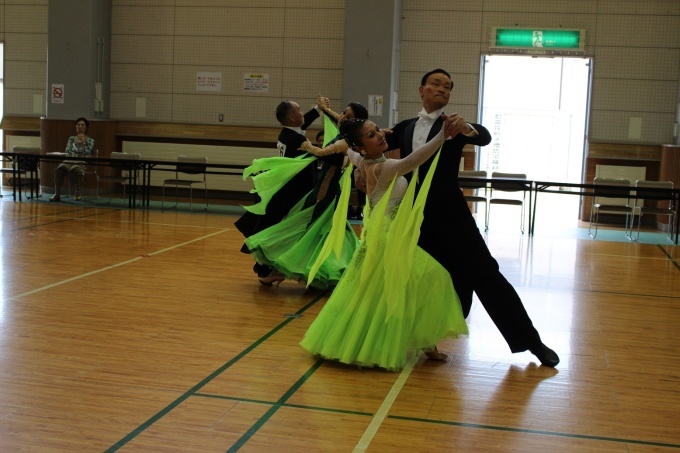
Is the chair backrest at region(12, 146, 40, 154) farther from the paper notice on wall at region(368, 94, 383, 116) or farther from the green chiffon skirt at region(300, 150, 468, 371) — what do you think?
the green chiffon skirt at region(300, 150, 468, 371)

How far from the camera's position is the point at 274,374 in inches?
→ 191

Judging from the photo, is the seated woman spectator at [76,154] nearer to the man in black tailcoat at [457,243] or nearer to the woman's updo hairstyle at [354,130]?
the woman's updo hairstyle at [354,130]

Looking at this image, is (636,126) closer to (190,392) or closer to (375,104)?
(375,104)

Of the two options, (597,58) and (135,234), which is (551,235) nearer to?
(597,58)

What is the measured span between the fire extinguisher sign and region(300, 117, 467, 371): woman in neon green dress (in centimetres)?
1167

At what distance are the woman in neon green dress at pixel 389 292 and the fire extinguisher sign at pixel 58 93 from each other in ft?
38.3

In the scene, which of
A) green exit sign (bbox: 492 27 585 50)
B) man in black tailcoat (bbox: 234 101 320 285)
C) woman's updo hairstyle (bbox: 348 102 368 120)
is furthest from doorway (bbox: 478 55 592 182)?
woman's updo hairstyle (bbox: 348 102 368 120)

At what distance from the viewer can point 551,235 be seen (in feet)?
41.8

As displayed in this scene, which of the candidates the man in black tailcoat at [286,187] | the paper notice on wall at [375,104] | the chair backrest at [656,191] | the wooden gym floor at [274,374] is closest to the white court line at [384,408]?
the wooden gym floor at [274,374]

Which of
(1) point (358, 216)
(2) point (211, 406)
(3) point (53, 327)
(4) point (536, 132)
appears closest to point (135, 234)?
(1) point (358, 216)

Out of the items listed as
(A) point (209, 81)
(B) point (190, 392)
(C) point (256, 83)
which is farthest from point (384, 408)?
(A) point (209, 81)

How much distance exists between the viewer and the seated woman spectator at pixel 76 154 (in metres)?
14.1

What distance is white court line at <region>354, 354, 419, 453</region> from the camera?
3.80 m

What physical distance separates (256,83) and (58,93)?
360cm
